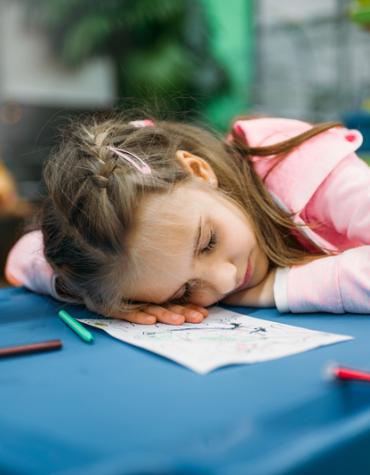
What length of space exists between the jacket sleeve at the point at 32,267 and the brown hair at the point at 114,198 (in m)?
0.05

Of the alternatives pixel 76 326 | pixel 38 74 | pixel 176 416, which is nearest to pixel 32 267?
pixel 76 326

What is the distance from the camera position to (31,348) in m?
0.56

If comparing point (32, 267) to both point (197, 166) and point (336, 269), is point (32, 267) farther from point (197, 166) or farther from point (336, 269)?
point (336, 269)

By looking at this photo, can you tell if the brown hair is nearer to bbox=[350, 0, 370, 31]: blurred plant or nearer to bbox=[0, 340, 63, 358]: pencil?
bbox=[0, 340, 63, 358]: pencil

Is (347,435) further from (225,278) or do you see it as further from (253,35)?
(253,35)

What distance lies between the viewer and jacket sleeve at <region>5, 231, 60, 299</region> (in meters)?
0.84

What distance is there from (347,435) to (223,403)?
0.09 metres

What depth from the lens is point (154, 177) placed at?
Result: 0.68 meters

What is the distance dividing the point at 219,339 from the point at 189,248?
4.9 inches

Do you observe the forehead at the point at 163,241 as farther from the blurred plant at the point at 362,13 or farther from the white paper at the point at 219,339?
the blurred plant at the point at 362,13

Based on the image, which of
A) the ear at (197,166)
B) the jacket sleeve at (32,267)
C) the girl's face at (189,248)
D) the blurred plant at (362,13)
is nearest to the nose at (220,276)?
the girl's face at (189,248)

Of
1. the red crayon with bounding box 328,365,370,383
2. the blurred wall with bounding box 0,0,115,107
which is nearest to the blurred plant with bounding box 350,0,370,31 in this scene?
the red crayon with bounding box 328,365,370,383

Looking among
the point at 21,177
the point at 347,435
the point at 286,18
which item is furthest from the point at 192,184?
the point at 286,18

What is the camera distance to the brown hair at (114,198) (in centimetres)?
66
